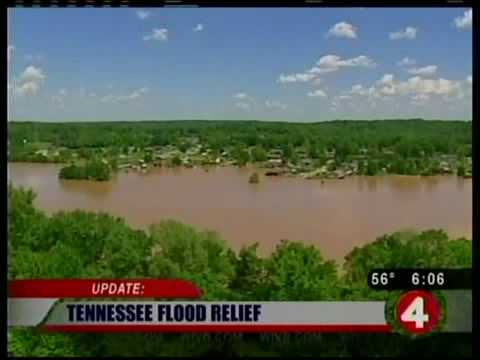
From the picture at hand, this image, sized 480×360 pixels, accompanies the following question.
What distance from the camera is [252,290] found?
2.44 m

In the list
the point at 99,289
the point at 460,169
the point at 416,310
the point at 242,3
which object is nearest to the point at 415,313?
the point at 416,310

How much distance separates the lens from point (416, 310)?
7.93 ft

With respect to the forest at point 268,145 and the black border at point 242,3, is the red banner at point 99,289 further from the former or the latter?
the black border at point 242,3

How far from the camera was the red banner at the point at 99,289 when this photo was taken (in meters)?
2.40

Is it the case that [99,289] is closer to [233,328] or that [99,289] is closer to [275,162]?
[233,328]

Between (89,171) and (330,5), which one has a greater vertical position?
(330,5)

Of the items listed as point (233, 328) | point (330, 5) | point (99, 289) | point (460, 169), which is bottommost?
point (233, 328)

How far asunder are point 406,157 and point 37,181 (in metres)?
1.08

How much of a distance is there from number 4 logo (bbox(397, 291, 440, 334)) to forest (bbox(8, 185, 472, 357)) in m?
0.04

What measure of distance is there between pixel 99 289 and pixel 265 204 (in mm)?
540
